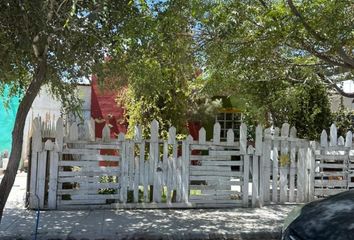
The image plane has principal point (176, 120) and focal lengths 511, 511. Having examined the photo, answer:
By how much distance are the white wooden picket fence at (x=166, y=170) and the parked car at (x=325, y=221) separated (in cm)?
549

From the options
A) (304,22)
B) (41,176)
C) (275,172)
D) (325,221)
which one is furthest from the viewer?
(275,172)

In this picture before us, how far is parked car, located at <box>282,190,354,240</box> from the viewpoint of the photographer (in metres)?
3.81

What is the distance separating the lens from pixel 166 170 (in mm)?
10023

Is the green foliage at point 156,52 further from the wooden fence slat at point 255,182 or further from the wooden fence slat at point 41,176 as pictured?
the wooden fence slat at point 255,182

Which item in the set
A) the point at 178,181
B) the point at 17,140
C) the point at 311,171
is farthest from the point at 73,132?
the point at 311,171

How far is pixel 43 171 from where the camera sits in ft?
31.4

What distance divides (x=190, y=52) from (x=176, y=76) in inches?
56.0

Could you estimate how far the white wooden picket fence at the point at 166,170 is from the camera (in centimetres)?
962

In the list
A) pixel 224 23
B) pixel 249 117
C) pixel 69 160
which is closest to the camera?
pixel 224 23

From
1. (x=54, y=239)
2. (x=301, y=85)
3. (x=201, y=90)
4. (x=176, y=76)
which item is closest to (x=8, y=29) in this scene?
(x=54, y=239)

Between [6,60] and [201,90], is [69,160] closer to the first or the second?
[6,60]

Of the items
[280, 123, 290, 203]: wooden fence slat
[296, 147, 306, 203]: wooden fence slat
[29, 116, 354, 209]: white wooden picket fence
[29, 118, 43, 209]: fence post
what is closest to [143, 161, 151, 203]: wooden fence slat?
[29, 116, 354, 209]: white wooden picket fence

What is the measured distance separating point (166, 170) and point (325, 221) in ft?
20.0

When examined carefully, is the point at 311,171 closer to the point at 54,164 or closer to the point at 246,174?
the point at 246,174
